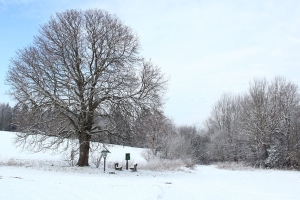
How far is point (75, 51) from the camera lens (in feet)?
58.6

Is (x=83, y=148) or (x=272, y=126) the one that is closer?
(x=83, y=148)

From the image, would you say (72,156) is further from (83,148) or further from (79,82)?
(79,82)

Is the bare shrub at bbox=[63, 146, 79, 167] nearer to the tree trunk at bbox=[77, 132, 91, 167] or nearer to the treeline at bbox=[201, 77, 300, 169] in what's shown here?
the tree trunk at bbox=[77, 132, 91, 167]

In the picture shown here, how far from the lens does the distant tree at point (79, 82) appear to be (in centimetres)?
1680

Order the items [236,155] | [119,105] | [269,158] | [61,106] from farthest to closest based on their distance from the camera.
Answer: [236,155]
[269,158]
[119,105]
[61,106]

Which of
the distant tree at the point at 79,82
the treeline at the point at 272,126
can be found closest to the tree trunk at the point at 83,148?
the distant tree at the point at 79,82

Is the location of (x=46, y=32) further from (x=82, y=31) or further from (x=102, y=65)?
(x=102, y=65)

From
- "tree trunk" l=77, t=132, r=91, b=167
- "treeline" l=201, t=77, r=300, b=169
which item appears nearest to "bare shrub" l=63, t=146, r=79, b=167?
"tree trunk" l=77, t=132, r=91, b=167

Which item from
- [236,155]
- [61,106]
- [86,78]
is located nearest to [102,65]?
[86,78]

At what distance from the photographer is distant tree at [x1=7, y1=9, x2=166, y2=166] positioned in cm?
1680

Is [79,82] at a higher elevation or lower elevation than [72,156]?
higher

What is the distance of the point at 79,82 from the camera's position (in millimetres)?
17750

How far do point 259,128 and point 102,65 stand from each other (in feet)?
75.4

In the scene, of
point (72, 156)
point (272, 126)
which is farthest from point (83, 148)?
point (272, 126)
